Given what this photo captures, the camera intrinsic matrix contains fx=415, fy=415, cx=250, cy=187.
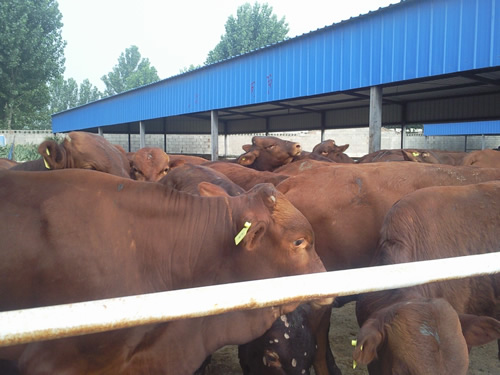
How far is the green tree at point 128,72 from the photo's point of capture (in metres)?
77.7

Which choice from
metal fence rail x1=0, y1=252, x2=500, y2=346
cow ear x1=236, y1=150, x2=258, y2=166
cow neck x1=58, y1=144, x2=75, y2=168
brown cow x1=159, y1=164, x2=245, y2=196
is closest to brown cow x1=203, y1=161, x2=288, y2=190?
brown cow x1=159, y1=164, x2=245, y2=196

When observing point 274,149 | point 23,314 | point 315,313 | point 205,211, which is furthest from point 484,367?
point 274,149

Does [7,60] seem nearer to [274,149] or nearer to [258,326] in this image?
[274,149]

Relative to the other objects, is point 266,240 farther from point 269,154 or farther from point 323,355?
point 269,154

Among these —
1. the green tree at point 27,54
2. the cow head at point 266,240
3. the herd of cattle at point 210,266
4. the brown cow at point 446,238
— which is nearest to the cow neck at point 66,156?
the herd of cattle at point 210,266

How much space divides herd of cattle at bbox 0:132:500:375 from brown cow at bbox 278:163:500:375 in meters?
0.73

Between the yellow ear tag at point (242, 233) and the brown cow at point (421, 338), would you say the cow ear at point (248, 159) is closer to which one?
the yellow ear tag at point (242, 233)

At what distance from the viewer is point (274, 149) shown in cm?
780

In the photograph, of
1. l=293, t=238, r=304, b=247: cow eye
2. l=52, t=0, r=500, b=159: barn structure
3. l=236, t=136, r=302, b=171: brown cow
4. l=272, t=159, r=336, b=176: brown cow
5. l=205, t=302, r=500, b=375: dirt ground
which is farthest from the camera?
l=52, t=0, r=500, b=159: barn structure

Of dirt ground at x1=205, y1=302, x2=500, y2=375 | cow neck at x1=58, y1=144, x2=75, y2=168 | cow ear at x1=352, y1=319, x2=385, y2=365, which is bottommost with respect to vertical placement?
dirt ground at x1=205, y1=302, x2=500, y2=375

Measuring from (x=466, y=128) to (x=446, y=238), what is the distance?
36429 mm

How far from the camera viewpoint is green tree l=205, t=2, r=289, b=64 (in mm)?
50328

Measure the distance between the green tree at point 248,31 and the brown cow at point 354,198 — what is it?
47928 mm

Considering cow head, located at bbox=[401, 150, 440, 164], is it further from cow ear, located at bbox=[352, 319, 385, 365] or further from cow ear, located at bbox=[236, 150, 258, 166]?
cow ear, located at bbox=[352, 319, 385, 365]
